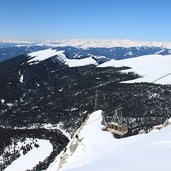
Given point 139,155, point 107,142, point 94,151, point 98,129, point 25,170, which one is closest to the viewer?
point 139,155

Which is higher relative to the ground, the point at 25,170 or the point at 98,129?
the point at 98,129

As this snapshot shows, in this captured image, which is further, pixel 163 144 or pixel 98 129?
pixel 98 129

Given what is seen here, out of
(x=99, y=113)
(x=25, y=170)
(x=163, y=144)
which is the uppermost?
(x=163, y=144)

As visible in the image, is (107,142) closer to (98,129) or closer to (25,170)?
(98,129)

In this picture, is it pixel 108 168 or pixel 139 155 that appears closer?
pixel 108 168

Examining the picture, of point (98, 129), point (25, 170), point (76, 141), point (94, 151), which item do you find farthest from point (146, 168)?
point (25, 170)

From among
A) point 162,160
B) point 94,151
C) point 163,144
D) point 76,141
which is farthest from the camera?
point 76,141

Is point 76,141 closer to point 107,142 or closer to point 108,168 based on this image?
point 107,142

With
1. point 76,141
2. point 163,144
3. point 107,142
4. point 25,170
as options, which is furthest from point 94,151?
point 25,170

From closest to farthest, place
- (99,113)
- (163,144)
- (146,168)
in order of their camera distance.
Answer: (146,168), (163,144), (99,113)
